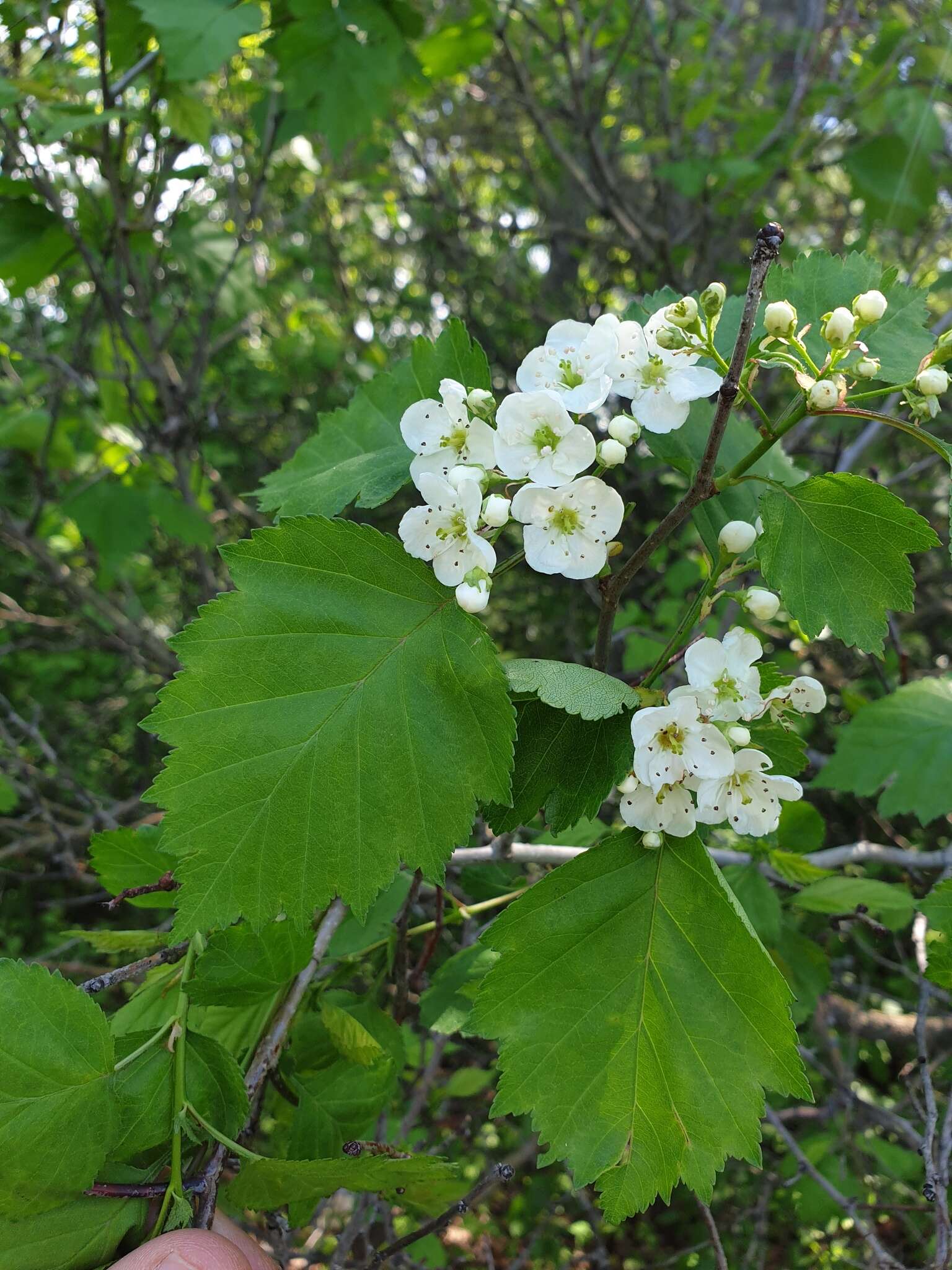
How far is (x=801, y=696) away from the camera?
131 cm

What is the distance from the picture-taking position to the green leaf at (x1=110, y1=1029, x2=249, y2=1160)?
49.6 inches

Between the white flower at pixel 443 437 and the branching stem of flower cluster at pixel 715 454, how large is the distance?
27 centimetres

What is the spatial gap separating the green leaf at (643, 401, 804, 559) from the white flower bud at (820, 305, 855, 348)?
28cm

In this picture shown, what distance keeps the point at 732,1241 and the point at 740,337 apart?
3.57 m

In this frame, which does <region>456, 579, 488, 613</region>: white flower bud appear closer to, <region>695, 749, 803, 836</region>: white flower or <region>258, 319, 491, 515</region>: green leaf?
<region>258, 319, 491, 515</region>: green leaf

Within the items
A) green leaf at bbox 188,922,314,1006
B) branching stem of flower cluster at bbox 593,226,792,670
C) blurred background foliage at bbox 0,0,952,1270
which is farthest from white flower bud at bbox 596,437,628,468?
blurred background foliage at bbox 0,0,952,1270

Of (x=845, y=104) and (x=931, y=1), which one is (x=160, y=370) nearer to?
(x=845, y=104)

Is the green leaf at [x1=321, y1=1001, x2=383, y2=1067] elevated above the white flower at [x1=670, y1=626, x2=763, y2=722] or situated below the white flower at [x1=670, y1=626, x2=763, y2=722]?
below

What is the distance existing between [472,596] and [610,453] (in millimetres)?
303

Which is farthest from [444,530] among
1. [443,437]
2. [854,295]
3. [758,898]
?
[758,898]

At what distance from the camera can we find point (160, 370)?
3.55 metres

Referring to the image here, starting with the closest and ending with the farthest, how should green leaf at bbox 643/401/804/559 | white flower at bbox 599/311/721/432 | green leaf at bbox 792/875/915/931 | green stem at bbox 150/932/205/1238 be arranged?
green stem at bbox 150/932/205/1238 → white flower at bbox 599/311/721/432 → green leaf at bbox 643/401/804/559 → green leaf at bbox 792/875/915/931

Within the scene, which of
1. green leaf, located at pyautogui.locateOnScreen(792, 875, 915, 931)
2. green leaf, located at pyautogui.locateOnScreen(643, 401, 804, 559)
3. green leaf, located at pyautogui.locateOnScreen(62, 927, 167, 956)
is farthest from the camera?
green leaf, located at pyautogui.locateOnScreen(792, 875, 915, 931)

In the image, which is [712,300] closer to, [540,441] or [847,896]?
[540,441]
